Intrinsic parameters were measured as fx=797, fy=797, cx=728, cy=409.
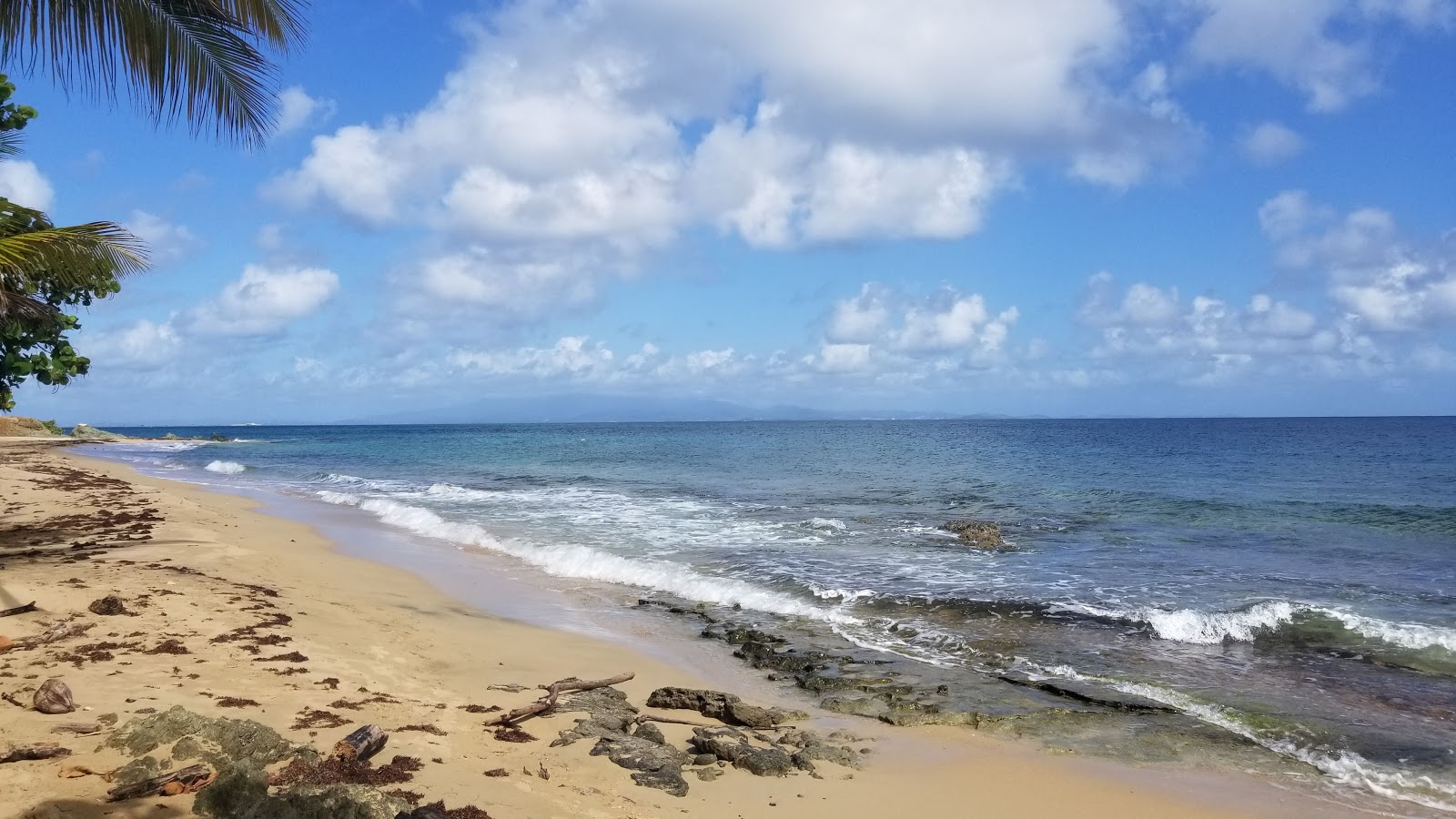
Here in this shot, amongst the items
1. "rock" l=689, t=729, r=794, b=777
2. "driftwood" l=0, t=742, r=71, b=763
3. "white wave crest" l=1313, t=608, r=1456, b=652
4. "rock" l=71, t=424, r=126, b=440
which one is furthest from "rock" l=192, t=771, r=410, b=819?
"rock" l=71, t=424, r=126, b=440

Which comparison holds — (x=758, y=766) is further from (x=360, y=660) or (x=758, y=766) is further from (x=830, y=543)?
(x=830, y=543)

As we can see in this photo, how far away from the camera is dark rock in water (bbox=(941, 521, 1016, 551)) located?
1847 cm

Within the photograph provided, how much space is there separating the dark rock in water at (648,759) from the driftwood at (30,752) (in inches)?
139

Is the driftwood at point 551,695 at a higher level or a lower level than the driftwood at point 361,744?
lower

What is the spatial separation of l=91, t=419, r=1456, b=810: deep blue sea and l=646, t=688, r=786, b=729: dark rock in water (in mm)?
3280

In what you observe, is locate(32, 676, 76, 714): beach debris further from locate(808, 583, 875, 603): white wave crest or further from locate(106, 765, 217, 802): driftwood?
locate(808, 583, 875, 603): white wave crest

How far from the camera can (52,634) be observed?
7906 millimetres

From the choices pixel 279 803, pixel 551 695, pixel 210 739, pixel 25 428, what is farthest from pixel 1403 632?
pixel 25 428

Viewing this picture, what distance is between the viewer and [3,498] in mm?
19938

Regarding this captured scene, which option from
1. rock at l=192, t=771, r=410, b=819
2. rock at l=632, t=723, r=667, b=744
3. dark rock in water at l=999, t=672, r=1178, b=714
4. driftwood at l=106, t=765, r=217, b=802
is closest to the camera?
rock at l=192, t=771, r=410, b=819

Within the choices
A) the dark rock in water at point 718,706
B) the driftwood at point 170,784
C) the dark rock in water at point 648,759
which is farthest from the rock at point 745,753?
the driftwood at point 170,784

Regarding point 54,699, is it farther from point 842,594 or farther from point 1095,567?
point 1095,567

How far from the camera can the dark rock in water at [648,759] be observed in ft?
19.6

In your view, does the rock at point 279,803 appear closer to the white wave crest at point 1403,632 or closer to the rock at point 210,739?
the rock at point 210,739
